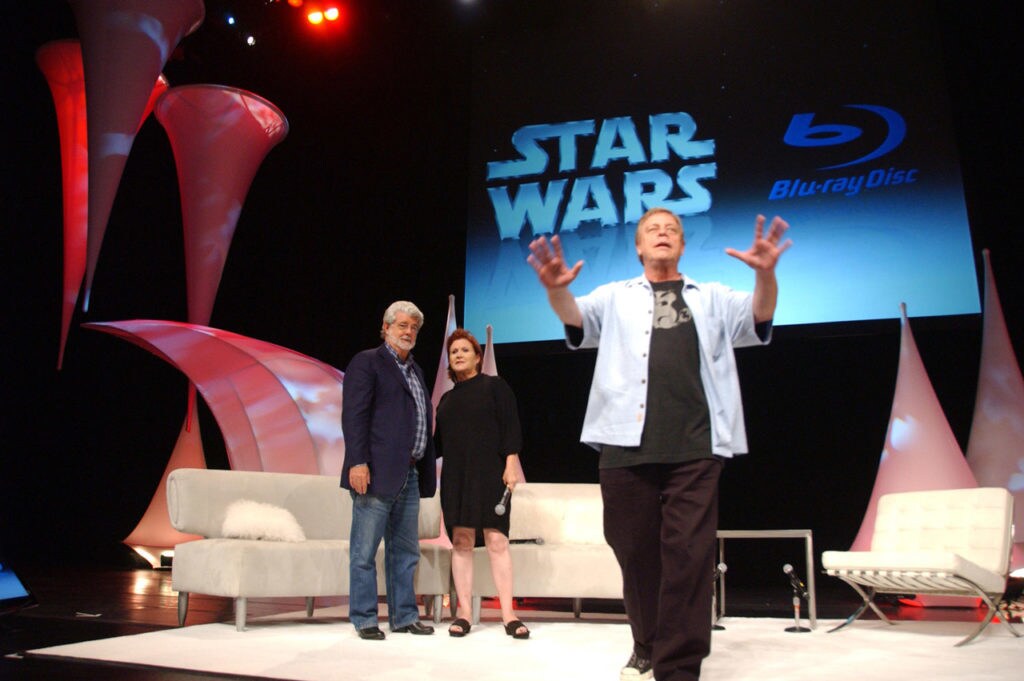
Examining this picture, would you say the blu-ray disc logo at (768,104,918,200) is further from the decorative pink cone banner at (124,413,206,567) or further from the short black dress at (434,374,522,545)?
the decorative pink cone banner at (124,413,206,567)

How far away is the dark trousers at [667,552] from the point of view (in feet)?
6.86

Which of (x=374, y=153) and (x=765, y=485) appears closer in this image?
(x=765, y=485)

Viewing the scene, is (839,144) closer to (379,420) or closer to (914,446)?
(914,446)

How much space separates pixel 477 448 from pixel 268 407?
3.26 meters

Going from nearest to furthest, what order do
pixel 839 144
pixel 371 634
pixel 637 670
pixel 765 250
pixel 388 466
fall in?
pixel 765 250
pixel 637 670
pixel 371 634
pixel 388 466
pixel 839 144

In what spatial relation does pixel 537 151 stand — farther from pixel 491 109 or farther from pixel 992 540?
pixel 992 540

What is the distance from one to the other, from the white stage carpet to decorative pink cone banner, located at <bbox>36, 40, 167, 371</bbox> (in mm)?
4207

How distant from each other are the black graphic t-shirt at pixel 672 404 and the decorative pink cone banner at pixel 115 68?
4642mm

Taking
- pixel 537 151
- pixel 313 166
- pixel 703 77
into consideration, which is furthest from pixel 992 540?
pixel 313 166

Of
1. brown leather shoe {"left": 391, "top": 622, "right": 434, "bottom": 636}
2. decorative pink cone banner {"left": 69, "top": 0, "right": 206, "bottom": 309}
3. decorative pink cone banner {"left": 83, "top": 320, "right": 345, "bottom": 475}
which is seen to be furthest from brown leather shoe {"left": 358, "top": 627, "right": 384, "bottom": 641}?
decorative pink cone banner {"left": 69, "top": 0, "right": 206, "bottom": 309}

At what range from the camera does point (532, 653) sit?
10.2 feet

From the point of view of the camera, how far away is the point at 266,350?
6.43 metres

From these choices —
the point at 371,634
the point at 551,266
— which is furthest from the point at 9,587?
the point at 551,266

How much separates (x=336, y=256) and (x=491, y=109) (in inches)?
85.1
